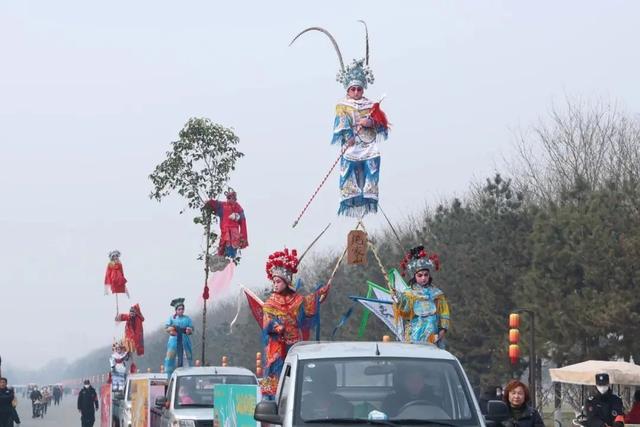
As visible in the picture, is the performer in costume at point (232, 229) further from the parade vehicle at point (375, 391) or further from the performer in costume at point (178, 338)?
the parade vehicle at point (375, 391)

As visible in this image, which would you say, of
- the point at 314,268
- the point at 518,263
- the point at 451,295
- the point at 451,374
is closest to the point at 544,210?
the point at 518,263

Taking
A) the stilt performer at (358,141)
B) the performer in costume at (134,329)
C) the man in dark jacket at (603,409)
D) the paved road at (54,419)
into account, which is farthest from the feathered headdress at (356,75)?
the paved road at (54,419)

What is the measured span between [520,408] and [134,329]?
28.5 m

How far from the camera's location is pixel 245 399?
1490 cm

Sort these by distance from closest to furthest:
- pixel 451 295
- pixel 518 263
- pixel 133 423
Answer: pixel 133 423, pixel 518 263, pixel 451 295

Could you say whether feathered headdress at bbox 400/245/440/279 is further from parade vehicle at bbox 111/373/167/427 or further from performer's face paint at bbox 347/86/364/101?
parade vehicle at bbox 111/373/167/427

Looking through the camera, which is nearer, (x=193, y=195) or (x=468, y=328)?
(x=193, y=195)

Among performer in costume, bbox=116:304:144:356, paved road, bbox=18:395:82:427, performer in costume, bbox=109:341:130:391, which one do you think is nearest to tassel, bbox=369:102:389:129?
performer in costume, bbox=116:304:144:356

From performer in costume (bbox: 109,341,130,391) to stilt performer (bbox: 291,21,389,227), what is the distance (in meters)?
18.4

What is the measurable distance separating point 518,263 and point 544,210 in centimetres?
466

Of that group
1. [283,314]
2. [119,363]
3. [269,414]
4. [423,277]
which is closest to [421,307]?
[423,277]

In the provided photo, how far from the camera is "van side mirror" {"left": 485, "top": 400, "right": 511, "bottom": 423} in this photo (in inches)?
433

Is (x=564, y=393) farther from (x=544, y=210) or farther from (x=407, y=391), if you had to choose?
(x=407, y=391)

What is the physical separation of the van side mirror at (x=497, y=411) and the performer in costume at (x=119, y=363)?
2979 centimetres
